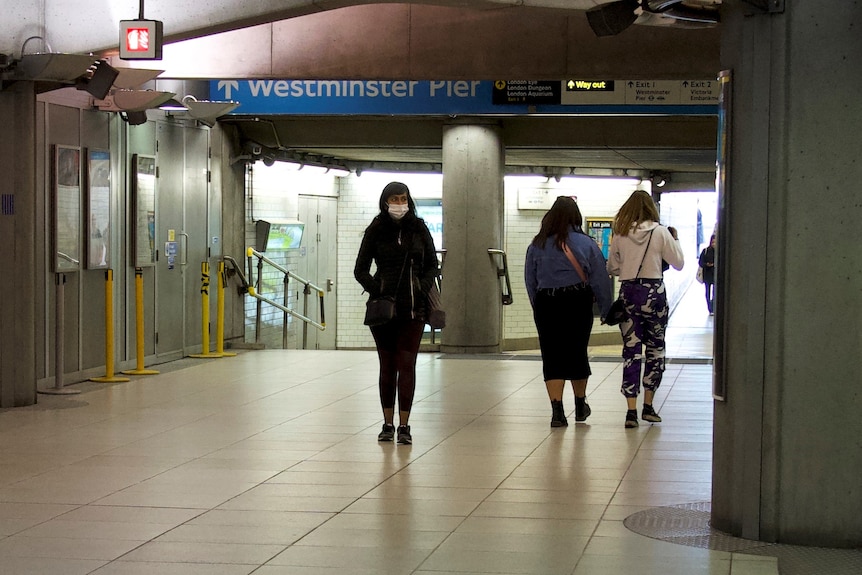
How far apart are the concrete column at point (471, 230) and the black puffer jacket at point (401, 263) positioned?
655 centimetres

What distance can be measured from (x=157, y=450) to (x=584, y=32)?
5.96 metres

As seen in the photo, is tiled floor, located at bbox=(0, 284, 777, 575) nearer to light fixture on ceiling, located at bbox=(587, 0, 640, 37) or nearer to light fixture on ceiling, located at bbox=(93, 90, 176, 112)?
light fixture on ceiling, located at bbox=(587, 0, 640, 37)

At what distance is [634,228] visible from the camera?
339 inches

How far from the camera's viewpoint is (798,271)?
500 cm

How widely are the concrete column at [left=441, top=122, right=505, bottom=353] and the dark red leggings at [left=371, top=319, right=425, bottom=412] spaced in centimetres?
656

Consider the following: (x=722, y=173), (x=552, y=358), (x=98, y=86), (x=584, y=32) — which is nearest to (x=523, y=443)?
(x=552, y=358)

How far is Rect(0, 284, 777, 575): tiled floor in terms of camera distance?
4.89 meters

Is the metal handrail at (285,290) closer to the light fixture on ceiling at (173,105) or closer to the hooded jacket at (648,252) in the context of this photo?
the light fixture on ceiling at (173,105)

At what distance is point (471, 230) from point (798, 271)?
31.0 ft

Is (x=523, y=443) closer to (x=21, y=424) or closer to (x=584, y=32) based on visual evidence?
(x=21, y=424)

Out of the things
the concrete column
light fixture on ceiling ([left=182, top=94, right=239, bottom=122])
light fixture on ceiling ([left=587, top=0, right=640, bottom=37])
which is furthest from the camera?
the concrete column

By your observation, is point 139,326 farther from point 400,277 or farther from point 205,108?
point 400,277

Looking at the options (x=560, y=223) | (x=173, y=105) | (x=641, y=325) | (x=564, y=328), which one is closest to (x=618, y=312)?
(x=641, y=325)

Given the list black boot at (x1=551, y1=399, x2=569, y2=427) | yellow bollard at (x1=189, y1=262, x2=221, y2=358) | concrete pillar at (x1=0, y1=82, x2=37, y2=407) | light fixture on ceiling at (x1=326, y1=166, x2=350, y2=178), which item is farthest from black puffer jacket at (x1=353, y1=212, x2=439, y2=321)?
light fixture on ceiling at (x1=326, y1=166, x2=350, y2=178)
